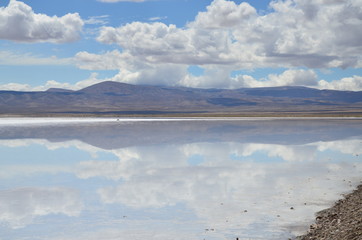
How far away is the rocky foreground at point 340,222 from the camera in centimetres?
920

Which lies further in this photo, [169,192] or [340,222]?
[169,192]

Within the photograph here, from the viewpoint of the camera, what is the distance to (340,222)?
1062cm

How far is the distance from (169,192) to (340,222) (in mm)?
6685

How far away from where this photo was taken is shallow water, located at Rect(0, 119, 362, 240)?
1109cm

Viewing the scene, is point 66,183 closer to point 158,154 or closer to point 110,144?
point 158,154

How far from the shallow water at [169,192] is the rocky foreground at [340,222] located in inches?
17.1

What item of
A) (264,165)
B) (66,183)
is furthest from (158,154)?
(66,183)

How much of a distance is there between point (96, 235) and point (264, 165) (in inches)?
536

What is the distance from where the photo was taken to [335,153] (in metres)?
27.3

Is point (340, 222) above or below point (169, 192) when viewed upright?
above

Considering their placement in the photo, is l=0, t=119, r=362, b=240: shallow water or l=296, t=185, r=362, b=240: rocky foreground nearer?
l=296, t=185, r=362, b=240: rocky foreground

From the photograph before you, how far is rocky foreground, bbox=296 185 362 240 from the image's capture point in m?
9.20

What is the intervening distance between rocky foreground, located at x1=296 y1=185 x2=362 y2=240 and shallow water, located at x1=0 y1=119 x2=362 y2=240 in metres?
0.44

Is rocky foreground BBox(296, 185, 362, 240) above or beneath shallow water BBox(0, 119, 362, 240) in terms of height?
above
